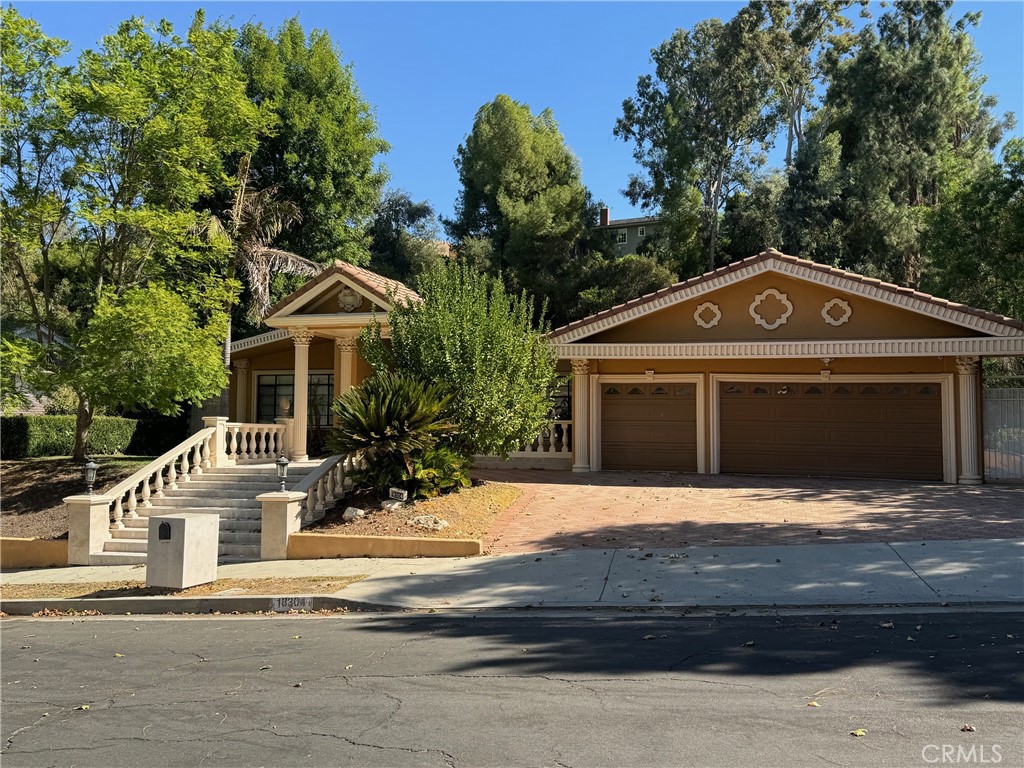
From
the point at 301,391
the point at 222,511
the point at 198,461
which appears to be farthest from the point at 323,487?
the point at 301,391

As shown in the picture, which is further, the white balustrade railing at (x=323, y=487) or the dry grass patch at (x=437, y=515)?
the white balustrade railing at (x=323, y=487)

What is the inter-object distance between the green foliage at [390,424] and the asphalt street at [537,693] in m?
4.79

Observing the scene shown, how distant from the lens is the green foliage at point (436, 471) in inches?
531

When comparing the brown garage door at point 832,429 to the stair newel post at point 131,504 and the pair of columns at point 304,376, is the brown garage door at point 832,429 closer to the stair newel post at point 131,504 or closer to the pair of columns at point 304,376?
the pair of columns at point 304,376

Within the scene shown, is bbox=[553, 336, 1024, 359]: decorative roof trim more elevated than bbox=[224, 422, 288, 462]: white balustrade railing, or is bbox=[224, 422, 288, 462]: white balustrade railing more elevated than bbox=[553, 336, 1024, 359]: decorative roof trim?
bbox=[553, 336, 1024, 359]: decorative roof trim

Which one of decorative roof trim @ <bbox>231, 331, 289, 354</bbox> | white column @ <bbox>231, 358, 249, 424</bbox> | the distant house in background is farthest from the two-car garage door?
the distant house in background

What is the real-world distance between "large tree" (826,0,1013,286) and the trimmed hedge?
2751 cm

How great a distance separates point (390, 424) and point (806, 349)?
902 cm

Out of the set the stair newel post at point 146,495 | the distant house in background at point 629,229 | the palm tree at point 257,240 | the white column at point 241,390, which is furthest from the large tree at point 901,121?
the stair newel post at point 146,495

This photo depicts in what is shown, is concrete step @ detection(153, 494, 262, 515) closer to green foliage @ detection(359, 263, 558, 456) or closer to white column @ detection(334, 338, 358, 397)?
green foliage @ detection(359, 263, 558, 456)

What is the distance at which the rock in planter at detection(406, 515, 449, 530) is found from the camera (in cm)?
1262

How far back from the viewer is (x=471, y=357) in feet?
46.0

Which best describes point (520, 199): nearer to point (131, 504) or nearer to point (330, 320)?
point (330, 320)

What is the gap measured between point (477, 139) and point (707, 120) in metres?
10.5
